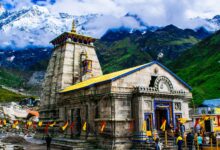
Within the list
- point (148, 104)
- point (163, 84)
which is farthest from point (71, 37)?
point (148, 104)

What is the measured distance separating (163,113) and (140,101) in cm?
496

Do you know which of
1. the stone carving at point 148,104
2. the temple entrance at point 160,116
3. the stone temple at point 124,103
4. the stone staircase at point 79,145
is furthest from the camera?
the temple entrance at point 160,116

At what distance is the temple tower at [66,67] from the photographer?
4225cm

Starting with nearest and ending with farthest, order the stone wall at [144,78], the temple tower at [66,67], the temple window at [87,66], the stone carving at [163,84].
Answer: the stone wall at [144,78] < the stone carving at [163,84] < the temple tower at [66,67] < the temple window at [87,66]

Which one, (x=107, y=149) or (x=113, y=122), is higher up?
(x=113, y=122)

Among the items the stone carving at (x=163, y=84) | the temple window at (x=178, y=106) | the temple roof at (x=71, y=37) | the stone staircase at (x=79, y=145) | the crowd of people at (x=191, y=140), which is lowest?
the stone staircase at (x=79, y=145)

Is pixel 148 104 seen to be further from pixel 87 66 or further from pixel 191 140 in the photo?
pixel 87 66

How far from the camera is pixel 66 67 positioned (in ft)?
141

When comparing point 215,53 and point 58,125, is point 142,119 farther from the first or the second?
point 215,53

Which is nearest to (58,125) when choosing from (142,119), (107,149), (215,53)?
(107,149)

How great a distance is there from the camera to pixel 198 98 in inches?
4038

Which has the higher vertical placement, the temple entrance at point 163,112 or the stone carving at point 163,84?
the stone carving at point 163,84

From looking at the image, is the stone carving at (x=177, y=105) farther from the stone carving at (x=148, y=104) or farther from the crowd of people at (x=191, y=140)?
the stone carving at (x=148, y=104)

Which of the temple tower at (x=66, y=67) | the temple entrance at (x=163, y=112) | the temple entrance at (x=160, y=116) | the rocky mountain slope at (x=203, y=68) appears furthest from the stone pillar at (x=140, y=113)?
the rocky mountain slope at (x=203, y=68)
